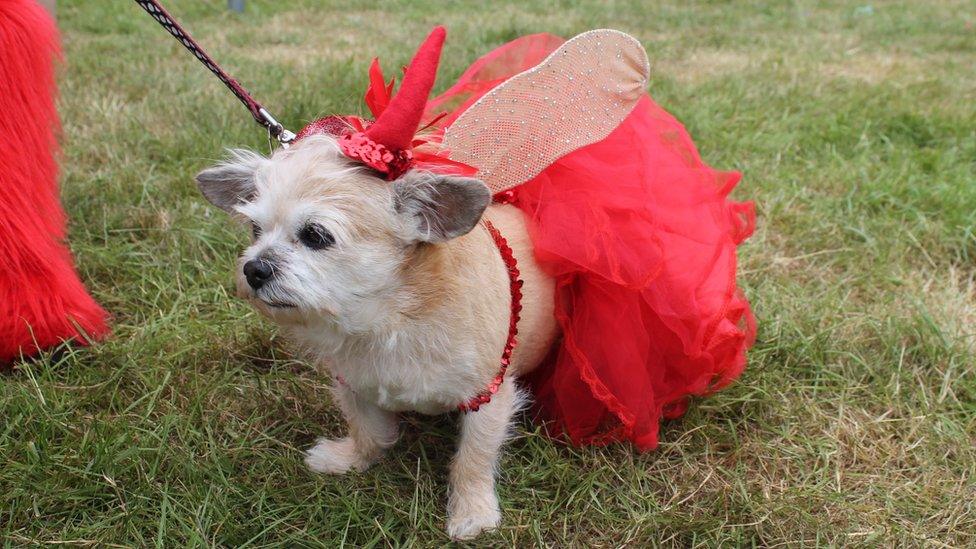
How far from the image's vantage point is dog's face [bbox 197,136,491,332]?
1366 mm

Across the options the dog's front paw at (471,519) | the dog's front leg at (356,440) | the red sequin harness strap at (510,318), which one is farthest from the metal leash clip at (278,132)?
the dog's front paw at (471,519)

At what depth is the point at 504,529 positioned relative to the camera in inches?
66.4

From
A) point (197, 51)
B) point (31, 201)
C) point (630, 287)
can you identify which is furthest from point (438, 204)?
point (31, 201)

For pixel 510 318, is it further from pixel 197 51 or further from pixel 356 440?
pixel 197 51

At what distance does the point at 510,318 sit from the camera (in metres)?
1.64

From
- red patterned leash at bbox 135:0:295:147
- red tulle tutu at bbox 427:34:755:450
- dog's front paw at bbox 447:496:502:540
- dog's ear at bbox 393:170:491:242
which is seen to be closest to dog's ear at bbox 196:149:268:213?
red patterned leash at bbox 135:0:295:147

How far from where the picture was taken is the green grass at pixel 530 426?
169cm

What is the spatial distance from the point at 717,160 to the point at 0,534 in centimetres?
284

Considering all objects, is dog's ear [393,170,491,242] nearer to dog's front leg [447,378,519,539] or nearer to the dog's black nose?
the dog's black nose

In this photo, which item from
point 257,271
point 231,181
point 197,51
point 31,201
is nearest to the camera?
point 257,271

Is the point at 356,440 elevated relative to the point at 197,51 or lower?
lower

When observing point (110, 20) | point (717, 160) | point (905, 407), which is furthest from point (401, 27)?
point (905, 407)

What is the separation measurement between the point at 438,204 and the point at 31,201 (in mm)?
1208

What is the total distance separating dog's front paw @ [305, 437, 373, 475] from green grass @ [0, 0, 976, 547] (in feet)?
0.14
